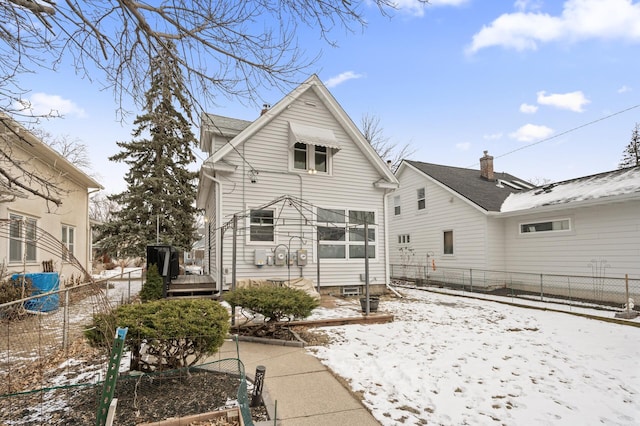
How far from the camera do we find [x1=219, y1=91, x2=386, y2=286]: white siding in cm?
1027

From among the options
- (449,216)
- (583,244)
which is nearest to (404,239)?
(449,216)

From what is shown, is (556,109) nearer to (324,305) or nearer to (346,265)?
(346,265)

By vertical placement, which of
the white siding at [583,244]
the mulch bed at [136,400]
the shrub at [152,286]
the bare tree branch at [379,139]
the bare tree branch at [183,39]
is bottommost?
the mulch bed at [136,400]

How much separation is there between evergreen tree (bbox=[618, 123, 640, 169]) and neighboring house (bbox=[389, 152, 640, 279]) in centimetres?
2221

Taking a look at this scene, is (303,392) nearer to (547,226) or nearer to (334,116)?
(334,116)

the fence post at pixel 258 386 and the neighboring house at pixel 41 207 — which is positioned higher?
the neighboring house at pixel 41 207

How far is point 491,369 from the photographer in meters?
4.78

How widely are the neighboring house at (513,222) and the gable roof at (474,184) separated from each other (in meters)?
0.06

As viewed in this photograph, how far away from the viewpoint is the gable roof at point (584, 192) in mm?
10406

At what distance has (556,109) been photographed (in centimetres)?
1636

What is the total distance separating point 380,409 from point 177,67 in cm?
490

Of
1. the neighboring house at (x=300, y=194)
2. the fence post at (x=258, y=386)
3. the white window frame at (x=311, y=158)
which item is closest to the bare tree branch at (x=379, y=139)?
the neighboring house at (x=300, y=194)

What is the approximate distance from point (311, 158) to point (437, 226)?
854 cm

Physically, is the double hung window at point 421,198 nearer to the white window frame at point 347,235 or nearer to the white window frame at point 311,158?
the white window frame at point 347,235
